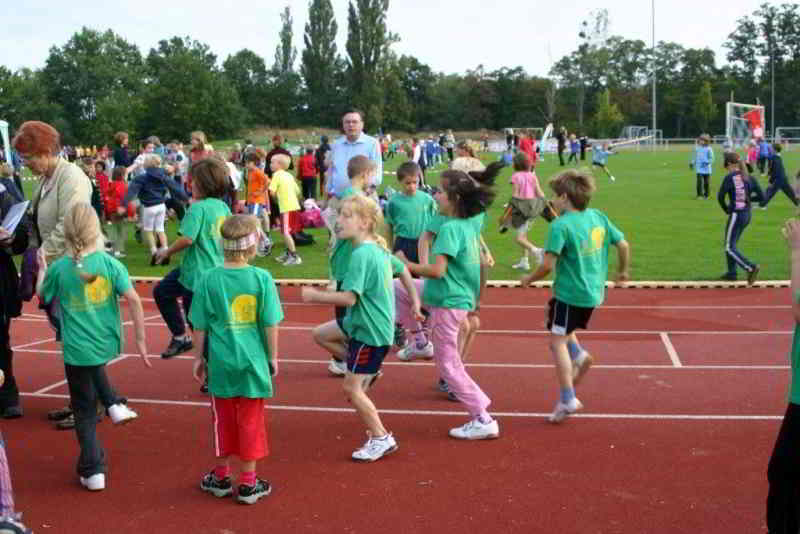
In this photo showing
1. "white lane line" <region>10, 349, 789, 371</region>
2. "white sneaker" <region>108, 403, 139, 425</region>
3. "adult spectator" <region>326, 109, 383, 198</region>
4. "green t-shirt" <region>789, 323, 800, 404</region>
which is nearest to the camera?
"green t-shirt" <region>789, 323, 800, 404</region>

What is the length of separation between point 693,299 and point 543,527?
786cm

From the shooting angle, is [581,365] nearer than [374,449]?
No

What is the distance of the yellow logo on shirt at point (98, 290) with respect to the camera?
5.46 metres

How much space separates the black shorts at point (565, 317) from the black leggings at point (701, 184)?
2113 centimetres

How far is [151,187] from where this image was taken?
15.6m

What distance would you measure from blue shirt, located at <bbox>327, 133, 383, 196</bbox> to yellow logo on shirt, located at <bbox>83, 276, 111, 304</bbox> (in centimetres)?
426

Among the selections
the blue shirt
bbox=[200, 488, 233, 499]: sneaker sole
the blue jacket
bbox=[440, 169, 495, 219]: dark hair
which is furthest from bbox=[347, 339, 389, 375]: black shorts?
the blue jacket

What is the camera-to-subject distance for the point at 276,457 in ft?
19.8

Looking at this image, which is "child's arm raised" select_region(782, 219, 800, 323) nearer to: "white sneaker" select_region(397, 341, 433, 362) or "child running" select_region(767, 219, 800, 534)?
"child running" select_region(767, 219, 800, 534)

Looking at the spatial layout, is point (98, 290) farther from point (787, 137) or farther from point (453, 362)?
point (787, 137)

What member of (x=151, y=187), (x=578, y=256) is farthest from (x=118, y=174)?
(x=578, y=256)

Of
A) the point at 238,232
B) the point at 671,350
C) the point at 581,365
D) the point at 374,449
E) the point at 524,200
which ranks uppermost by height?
the point at 238,232

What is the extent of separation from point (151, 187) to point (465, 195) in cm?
1044

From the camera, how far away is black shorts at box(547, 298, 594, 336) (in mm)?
6562
